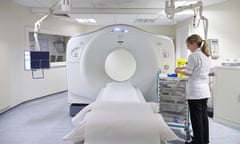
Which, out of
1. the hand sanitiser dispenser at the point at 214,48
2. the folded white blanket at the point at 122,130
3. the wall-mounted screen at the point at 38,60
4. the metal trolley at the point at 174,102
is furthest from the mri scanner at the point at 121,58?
the folded white blanket at the point at 122,130

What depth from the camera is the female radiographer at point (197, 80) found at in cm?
253

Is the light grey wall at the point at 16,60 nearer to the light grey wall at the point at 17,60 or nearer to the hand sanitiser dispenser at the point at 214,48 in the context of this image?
the light grey wall at the point at 17,60

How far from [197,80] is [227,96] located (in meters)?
1.29

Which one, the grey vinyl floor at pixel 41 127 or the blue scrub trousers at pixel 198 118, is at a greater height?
the blue scrub trousers at pixel 198 118

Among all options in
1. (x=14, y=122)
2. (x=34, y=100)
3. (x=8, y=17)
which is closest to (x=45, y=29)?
(x=8, y=17)

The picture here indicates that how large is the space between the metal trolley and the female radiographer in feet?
0.86

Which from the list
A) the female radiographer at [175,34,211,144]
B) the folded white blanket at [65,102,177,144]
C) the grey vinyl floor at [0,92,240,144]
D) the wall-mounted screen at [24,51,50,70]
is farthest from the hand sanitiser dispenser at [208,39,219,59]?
the folded white blanket at [65,102,177,144]

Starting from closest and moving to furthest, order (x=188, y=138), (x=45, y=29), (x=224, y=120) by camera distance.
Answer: (x=188, y=138), (x=224, y=120), (x=45, y=29)

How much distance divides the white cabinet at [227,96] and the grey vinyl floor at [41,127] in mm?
140

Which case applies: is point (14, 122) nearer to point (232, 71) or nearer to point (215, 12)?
point (232, 71)

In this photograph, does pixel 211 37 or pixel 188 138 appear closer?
pixel 188 138

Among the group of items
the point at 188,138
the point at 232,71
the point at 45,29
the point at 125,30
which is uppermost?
the point at 45,29

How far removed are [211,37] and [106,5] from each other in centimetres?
223

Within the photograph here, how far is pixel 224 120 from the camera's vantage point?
3619 mm
